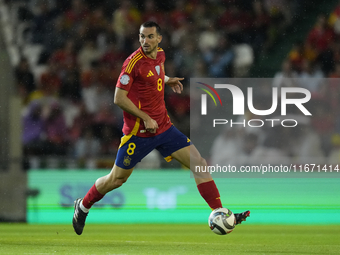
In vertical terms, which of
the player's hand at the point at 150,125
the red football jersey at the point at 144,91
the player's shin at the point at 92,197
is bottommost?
the player's shin at the point at 92,197

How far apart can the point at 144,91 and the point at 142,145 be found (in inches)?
21.1

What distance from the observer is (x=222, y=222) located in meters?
6.01

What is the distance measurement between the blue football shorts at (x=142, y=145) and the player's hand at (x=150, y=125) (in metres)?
0.22

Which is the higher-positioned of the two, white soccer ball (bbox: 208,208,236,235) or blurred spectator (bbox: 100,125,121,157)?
blurred spectator (bbox: 100,125,121,157)

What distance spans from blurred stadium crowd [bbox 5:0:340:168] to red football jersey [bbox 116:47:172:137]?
5.26 meters

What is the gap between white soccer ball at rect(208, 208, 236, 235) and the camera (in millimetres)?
6008

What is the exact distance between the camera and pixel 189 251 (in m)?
6.07

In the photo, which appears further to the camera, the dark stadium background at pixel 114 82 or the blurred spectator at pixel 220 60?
the blurred spectator at pixel 220 60

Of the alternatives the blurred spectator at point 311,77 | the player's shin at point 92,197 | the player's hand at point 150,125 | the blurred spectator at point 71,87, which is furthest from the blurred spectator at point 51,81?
the player's hand at point 150,125

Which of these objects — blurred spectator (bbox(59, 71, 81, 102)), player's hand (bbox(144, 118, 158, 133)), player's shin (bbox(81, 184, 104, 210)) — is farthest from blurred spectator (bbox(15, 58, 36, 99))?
player's hand (bbox(144, 118, 158, 133))

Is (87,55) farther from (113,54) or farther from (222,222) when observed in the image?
(222,222)

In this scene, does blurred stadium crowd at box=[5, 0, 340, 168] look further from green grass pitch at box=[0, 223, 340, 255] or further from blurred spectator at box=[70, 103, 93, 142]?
green grass pitch at box=[0, 223, 340, 255]

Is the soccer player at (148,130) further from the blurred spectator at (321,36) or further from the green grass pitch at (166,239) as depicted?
the blurred spectator at (321,36)

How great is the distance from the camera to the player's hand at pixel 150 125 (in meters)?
6.01
